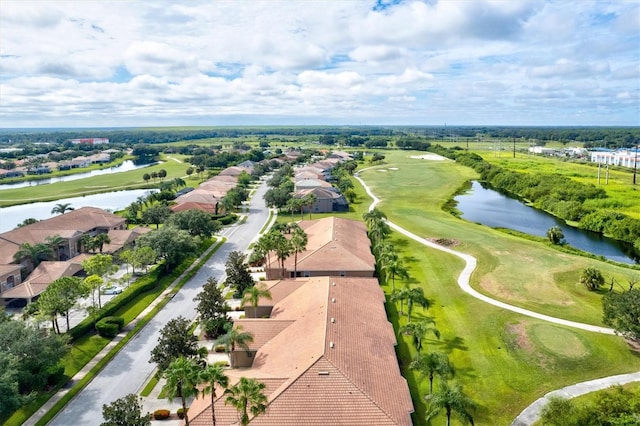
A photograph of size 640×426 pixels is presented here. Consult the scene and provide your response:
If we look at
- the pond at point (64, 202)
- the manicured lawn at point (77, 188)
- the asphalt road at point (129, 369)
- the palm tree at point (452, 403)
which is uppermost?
the manicured lawn at point (77, 188)

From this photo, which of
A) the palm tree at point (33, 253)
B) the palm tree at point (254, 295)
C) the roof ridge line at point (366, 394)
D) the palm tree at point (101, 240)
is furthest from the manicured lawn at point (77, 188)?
the roof ridge line at point (366, 394)

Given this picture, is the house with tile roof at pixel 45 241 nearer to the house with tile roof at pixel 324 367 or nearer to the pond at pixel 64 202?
the pond at pixel 64 202

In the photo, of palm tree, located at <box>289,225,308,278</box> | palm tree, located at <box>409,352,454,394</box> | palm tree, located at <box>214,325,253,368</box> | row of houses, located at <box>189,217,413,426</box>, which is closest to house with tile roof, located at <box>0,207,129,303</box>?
row of houses, located at <box>189,217,413,426</box>

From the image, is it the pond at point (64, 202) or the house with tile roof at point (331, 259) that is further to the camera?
the pond at point (64, 202)

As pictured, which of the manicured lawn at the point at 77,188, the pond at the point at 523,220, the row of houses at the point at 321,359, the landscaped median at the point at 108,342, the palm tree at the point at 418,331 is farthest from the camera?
the manicured lawn at the point at 77,188

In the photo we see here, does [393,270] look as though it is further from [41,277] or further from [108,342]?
[41,277]

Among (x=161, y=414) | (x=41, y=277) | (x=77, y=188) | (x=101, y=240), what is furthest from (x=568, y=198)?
(x=77, y=188)

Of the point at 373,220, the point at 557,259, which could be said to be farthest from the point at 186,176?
the point at 557,259

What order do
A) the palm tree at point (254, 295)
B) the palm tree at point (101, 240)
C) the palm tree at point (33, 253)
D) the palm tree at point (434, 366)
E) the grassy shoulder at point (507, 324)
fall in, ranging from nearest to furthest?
the palm tree at point (434, 366)
the grassy shoulder at point (507, 324)
the palm tree at point (254, 295)
the palm tree at point (33, 253)
the palm tree at point (101, 240)
